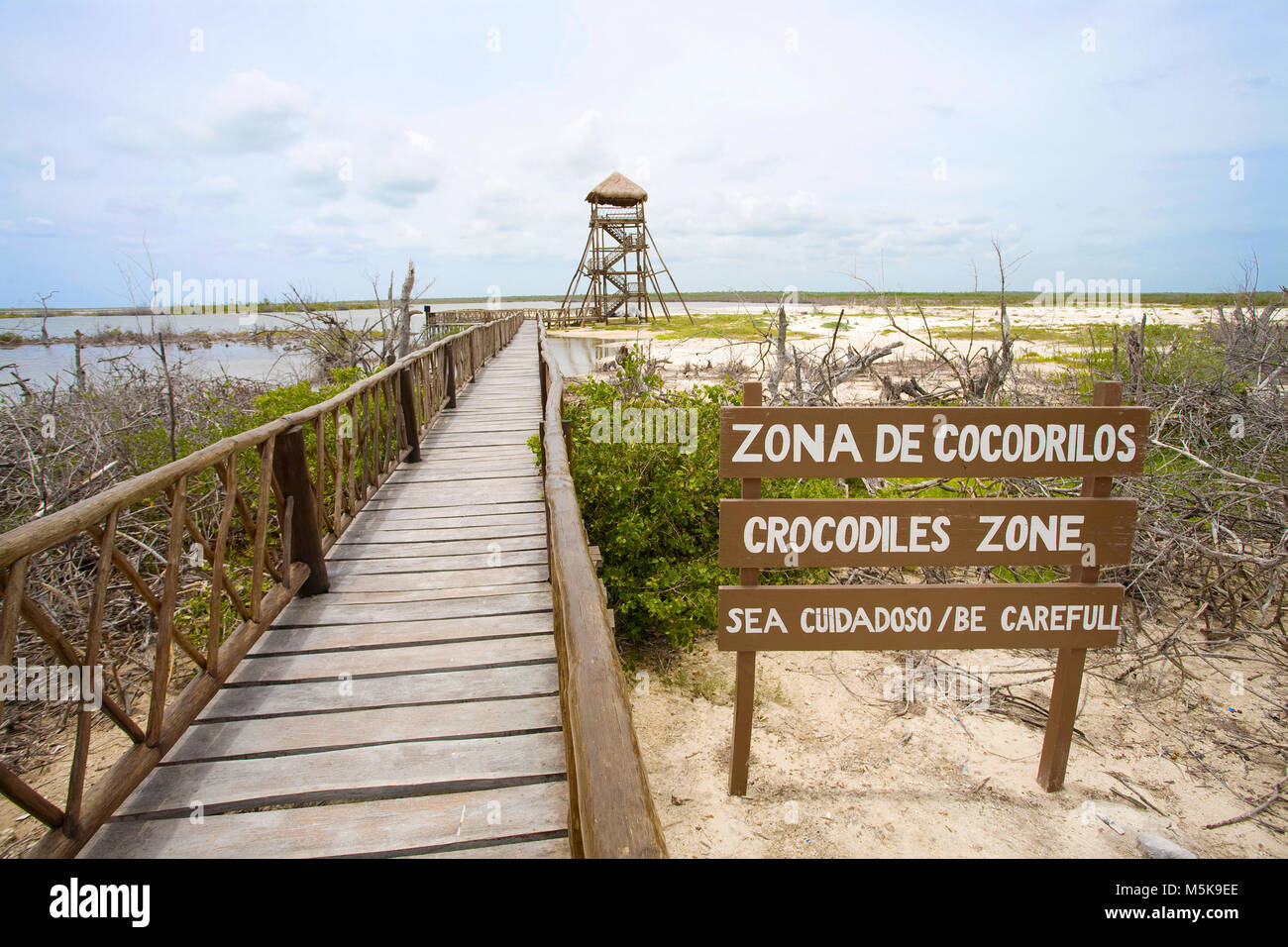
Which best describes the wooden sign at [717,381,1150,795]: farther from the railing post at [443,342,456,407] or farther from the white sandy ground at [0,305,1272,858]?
the railing post at [443,342,456,407]

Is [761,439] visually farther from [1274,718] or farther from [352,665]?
[1274,718]

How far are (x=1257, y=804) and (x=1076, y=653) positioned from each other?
1.51 meters

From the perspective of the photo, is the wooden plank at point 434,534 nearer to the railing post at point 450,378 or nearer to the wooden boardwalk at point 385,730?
the wooden boardwalk at point 385,730

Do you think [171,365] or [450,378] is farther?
[450,378]

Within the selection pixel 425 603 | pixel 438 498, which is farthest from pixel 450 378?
pixel 425 603

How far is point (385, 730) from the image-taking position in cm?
288

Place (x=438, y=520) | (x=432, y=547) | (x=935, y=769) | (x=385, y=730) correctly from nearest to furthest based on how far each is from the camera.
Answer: (x=385, y=730) < (x=935, y=769) < (x=432, y=547) < (x=438, y=520)

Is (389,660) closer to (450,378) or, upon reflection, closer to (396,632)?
(396,632)

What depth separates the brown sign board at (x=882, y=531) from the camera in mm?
3178

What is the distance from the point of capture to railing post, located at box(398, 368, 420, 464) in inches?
291

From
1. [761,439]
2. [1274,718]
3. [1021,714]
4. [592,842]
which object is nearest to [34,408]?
[761,439]

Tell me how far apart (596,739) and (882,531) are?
6.54ft

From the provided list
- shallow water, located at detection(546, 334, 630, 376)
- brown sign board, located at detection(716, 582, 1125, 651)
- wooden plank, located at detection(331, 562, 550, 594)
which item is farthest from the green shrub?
shallow water, located at detection(546, 334, 630, 376)

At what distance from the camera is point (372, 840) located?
2.27m
